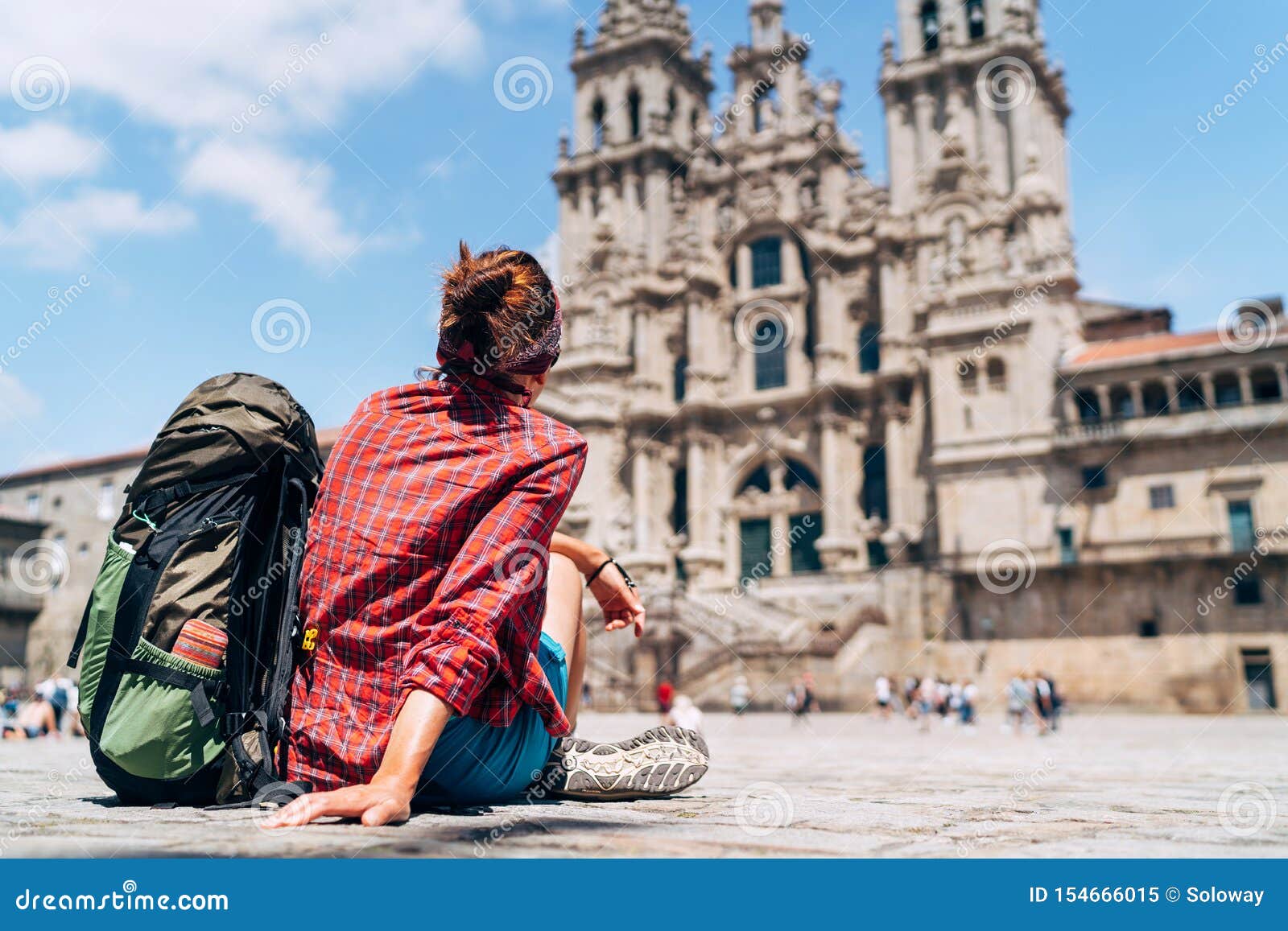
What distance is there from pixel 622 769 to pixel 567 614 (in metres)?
0.61

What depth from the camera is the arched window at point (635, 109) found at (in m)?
44.7

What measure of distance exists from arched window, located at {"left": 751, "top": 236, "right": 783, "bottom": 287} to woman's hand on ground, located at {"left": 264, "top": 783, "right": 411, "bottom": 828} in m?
38.5

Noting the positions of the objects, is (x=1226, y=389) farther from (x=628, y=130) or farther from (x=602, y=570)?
(x=602, y=570)

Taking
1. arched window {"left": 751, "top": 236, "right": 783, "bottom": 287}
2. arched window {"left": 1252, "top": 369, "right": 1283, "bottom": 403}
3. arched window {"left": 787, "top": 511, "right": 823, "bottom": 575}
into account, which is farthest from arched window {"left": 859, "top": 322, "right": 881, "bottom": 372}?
arched window {"left": 1252, "top": 369, "right": 1283, "bottom": 403}

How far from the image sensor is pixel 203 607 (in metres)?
3.28

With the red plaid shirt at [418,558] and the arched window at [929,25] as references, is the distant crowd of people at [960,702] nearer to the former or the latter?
the red plaid shirt at [418,558]

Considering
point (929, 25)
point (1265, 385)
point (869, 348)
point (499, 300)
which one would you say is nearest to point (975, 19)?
point (929, 25)

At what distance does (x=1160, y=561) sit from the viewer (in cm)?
2806

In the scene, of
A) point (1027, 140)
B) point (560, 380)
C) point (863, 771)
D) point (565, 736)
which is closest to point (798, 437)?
point (560, 380)

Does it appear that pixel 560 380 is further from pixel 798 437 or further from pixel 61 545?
pixel 61 545

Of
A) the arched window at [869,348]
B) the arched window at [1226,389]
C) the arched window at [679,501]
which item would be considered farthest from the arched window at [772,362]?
the arched window at [1226,389]

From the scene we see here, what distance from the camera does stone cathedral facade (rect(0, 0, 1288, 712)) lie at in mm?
28203

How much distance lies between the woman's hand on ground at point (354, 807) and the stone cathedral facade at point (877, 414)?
2504cm

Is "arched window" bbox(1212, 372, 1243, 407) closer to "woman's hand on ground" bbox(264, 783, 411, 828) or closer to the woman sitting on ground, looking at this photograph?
the woman sitting on ground
